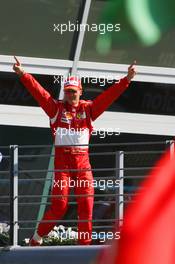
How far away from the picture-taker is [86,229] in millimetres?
7488

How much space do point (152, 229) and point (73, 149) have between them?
544 cm

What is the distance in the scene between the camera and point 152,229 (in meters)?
2.11

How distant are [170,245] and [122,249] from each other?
4.7 inches

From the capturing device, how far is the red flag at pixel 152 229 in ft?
6.88

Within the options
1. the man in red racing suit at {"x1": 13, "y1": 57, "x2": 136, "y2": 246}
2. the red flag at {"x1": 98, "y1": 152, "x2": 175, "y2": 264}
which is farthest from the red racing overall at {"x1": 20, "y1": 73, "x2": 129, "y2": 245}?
the red flag at {"x1": 98, "y1": 152, "x2": 175, "y2": 264}

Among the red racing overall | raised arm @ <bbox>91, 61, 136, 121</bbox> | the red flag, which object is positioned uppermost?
raised arm @ <bbox>91, 61, 136, 121</bbox>

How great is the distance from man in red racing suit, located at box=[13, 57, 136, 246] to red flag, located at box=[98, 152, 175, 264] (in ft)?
17.3

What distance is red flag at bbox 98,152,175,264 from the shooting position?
6.88 ft

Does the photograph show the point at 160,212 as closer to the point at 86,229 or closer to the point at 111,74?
the point at 86,229

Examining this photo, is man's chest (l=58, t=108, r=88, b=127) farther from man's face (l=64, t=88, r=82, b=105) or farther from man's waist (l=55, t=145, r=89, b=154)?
man's waist (l=55, t=145, r=89, b=154)

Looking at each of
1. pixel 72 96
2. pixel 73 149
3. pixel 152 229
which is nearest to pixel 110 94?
pixel 72 96

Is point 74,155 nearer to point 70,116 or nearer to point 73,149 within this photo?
point 73,149

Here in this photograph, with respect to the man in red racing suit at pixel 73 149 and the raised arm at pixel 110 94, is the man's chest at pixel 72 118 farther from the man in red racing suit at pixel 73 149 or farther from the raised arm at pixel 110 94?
the raised arm at pixel 110 94

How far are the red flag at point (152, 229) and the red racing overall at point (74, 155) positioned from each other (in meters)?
5.28
